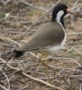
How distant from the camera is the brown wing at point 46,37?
4809 mm

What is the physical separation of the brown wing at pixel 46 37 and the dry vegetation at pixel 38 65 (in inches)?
9.4

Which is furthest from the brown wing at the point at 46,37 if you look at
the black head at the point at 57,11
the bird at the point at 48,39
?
the black head at the point at 57,11

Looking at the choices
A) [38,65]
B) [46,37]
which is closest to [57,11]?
[46,37]

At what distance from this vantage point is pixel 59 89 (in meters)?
4.89

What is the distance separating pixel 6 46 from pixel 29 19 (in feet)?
4.26

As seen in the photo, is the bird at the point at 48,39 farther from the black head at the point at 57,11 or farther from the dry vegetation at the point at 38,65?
the dry vegetation at the point at 38,65

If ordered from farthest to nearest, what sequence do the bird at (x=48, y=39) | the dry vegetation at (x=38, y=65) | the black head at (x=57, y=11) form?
the black head at (x=57, y=11) < the dry vegetation at (x=38, y=65) < the bird at (x=48, y=39)

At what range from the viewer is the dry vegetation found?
5121mm

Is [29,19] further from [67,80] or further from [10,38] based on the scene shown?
[67,80]

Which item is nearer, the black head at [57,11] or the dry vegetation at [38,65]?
the dry vegetation at [38,65]

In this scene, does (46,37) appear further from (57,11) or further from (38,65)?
(38,65)

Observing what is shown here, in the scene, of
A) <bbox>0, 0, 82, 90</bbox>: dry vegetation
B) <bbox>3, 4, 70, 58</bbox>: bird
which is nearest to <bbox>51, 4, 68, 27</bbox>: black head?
<bbox>3, 4, 70, 58</bbox>: bird

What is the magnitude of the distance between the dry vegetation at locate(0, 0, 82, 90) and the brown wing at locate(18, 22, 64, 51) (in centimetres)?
24

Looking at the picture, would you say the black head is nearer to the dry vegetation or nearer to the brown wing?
the brown wing
